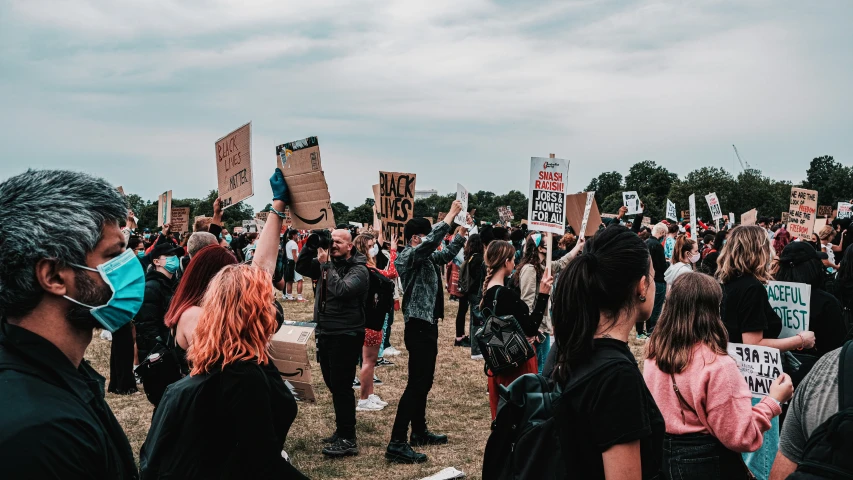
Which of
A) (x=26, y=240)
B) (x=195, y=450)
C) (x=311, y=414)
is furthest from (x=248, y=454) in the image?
(x=311, y=414)

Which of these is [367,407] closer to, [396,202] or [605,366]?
[396,202]

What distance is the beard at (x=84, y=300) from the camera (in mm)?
1910

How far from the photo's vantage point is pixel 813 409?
7.36ft

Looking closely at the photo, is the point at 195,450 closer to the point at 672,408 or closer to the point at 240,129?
the point at 672,408

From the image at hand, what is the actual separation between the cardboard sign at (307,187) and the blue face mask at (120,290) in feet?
10.4

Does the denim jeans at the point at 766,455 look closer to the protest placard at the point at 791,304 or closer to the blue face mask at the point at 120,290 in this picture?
the protest placard at the point at 791,304

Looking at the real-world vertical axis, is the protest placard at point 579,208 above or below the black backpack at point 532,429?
above

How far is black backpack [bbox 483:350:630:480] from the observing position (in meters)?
2.33

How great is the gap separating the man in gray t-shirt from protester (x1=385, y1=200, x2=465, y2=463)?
4523 mm

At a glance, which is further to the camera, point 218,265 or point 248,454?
point 218,265

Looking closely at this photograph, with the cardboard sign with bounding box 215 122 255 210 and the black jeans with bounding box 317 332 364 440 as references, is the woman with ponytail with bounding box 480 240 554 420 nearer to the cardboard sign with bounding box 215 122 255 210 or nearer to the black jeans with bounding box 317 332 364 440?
the black jeans with bounding box 317 332 364 440

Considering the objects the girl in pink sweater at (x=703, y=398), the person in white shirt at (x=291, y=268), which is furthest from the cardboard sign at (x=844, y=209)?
the girl in pink sweater at (x=703, y=398)

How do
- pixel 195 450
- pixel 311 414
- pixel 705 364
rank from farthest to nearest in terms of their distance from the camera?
1. pixel 311 414
2. pixel 705 364
3. pixel 195 450

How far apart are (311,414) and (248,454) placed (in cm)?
587
